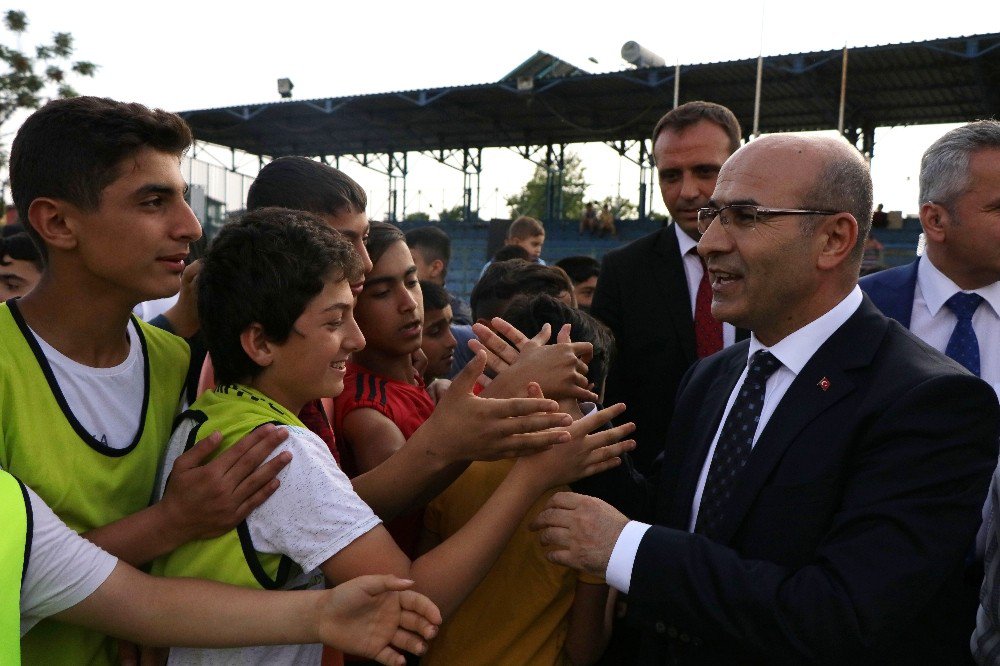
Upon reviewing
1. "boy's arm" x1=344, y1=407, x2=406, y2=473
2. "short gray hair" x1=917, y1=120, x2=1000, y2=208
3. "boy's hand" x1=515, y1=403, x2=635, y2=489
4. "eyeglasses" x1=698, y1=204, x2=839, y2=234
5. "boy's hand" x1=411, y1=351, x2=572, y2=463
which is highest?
"short gray hair" x1=917, y1=120, x2=1000, y2=208

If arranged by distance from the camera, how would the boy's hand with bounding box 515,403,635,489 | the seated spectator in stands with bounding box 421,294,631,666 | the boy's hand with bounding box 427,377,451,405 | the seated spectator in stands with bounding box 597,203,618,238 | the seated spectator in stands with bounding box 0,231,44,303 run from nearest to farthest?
the boy's hand with bounding box 515,403,635,489, the seated spectator in stands with bounding box 421,294,631,666, the boy's hand with bounding box 427,377,451,405, the seated spectator in stands with bounding box 0,231,44,303, the seated spectator in stands with bounding box 597,203,618,238

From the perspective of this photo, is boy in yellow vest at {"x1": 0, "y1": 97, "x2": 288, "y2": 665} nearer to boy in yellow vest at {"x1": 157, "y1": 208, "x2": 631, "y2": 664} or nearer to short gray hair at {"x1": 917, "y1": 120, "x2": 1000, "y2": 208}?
boy in yellow vest at {"x1": 157, "y1": 208, "x2": 631, "y2": 664}

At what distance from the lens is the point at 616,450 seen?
219cm

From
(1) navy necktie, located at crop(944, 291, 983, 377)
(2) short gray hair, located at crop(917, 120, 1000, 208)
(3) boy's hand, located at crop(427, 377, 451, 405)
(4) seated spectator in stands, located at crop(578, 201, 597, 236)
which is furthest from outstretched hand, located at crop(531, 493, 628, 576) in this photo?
(4) seated spectator in stands, located at crop(578, 201, 597, 236)

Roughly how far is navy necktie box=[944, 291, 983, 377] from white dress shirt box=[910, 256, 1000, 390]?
2cm

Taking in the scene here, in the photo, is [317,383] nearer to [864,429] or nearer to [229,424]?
[229,424]

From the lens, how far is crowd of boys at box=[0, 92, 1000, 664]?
184cm

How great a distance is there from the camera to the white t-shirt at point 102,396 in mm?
2004

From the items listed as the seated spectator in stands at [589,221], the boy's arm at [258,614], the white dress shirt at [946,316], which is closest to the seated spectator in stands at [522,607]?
the boy's arm at [258,614]

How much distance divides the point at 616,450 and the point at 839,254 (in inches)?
30.4

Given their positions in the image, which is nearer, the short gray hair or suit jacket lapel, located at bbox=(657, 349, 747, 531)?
suit jacket lapel, located at bbox=(657, 349, 747, 531)

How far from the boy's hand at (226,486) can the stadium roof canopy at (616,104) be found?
18331mm

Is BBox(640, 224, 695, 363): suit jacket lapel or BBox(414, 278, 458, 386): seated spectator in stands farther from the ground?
BBox(640, 224, 695, 363): suit jacket lapel

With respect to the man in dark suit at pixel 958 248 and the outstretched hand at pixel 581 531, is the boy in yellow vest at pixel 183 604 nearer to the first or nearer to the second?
the outstretched hand at pixel 581 531
